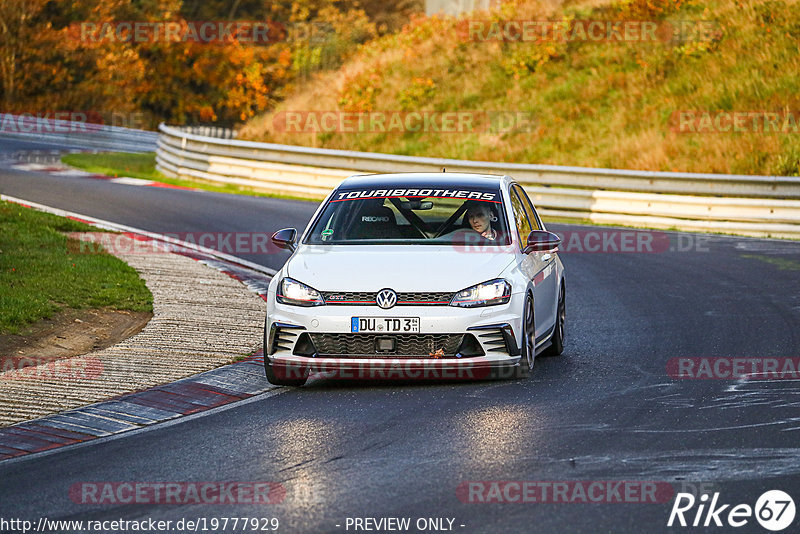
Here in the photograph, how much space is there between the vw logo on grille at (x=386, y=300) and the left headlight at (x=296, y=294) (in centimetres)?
44

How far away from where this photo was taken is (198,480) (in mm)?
6695

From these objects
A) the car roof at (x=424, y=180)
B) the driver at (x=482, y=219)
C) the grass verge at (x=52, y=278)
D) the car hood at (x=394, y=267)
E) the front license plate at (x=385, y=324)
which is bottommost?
the grass verge at (x=52, y=278)

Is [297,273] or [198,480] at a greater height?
[297,273]

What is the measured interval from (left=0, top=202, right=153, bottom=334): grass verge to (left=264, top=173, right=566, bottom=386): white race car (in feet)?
10.1

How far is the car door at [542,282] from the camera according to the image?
996cm

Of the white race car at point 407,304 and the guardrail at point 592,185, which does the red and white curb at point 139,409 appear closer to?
the white race car at point 407,304

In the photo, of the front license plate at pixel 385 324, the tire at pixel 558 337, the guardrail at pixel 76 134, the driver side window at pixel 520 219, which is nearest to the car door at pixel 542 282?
the driver side window at pixel 520 219

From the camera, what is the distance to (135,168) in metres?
33.0

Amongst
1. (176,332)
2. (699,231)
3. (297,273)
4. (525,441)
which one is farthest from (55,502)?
(699,231)

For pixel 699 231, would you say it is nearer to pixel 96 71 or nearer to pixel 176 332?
pixel 176 332

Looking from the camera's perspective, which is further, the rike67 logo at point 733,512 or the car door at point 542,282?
the car door at point 542,282

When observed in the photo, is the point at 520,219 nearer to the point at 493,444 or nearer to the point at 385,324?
the point at 385,324

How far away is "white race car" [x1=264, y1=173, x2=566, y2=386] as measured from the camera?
902 cm

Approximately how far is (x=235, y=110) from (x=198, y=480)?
171 feet
